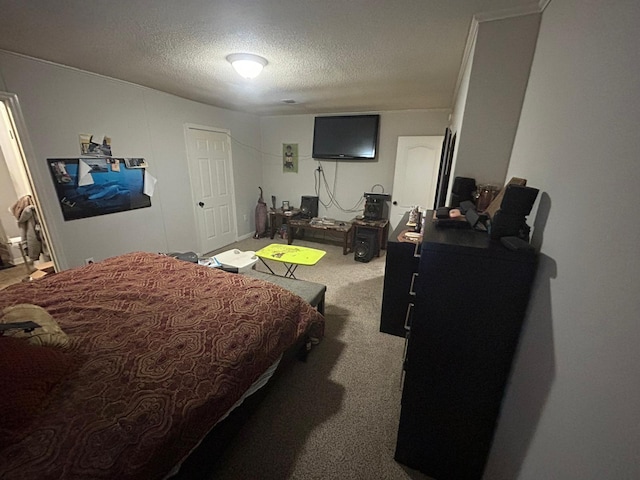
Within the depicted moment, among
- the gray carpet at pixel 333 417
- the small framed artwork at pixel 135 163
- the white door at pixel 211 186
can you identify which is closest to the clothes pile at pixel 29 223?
the small framed artwork at pixel 135 163

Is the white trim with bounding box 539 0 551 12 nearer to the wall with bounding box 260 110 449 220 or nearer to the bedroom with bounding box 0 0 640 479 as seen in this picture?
the bedroom with bounding box 0 0 640 479

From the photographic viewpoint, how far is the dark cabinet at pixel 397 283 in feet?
7.23

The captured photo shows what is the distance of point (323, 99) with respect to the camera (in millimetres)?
3541

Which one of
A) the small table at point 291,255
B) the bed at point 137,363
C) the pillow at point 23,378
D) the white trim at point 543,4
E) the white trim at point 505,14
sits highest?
the white trim at point 505,14

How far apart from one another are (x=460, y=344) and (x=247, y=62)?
2.46 meters

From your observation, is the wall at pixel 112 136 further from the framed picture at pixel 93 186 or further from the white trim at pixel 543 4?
the white trim at pixel 543 4

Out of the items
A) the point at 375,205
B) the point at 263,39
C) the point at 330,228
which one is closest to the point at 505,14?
the point at 263,39

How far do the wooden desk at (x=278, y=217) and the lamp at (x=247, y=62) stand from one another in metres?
2.91

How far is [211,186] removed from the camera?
4.33 meters

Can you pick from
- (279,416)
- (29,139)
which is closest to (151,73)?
(29,139)

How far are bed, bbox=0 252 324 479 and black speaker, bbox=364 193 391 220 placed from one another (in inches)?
116

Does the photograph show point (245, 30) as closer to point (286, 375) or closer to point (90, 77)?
point (90, 77)

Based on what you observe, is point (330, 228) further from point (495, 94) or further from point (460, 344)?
point (460, 344)

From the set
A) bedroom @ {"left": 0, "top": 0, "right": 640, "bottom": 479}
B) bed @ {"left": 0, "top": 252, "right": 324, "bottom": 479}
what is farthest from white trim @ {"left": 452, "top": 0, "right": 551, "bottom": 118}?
bed @ {"left": 0, "top": 252, "right": 324, "bottom": 479}
